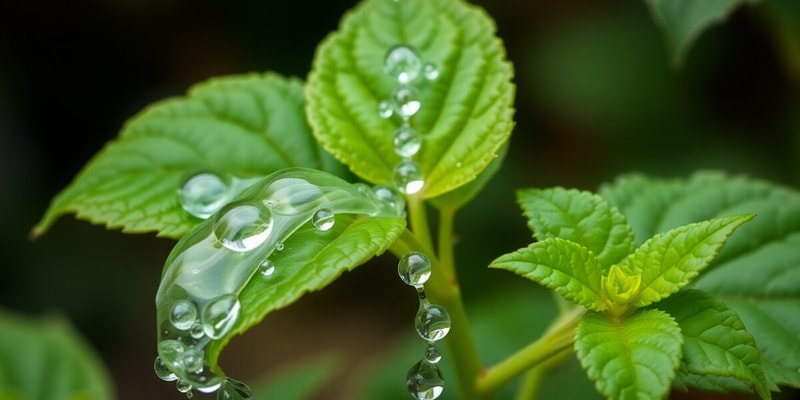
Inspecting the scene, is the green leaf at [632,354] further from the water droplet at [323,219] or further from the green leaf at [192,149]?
the green leaf at [192,149]

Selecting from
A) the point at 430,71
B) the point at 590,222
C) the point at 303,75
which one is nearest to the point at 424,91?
the point at 430,71

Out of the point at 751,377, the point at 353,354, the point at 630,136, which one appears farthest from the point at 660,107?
the point at 751,377

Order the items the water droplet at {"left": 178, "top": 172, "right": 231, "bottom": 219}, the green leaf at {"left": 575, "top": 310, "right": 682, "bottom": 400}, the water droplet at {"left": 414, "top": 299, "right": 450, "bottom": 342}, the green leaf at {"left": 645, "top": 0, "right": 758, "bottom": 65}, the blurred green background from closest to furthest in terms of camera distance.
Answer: the green leaf at {"left": 575, "top": 310, "right": 682, "bottom": 400}, the water droplet at {"left": 414, "top": 299, "right": 450, "bottom": 342}, the water droplet at {"left": 178, "top": 172, "right": 231, "bottom": 219}, the green leaf at {"left": 645, "top": 0, "right": 758, "bottom": 65}, the blurred green background

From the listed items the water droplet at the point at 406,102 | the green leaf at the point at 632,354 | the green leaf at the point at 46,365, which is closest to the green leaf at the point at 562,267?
the green leaf at the point at 632,354

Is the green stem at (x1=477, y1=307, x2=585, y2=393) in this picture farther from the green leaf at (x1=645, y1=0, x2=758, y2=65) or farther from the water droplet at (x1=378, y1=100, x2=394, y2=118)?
the green leaf at (x1=645, y1=0, x2=758, y2=65)

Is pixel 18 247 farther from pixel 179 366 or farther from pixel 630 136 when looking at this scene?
pixel 179 366

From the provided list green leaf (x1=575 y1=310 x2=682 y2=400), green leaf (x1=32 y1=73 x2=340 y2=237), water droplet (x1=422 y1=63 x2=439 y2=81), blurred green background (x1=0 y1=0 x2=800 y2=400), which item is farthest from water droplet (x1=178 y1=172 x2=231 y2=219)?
blurred green background (x1=0 y1=0 x2=800 y2=400)

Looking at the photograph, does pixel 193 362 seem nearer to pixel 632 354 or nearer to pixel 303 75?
pixel 632 354
